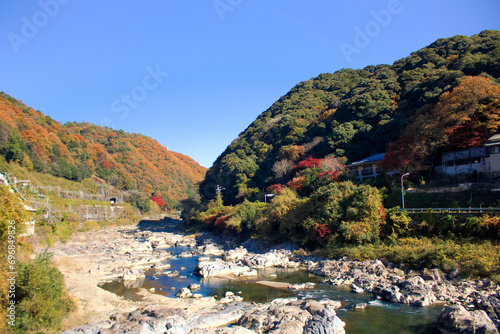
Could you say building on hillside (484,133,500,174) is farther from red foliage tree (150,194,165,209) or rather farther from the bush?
red foliage tree (150,194,165,209)

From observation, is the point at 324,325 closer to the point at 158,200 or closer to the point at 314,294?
the point at 314,294

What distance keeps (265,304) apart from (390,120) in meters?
34.4

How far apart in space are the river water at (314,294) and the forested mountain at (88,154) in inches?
1653

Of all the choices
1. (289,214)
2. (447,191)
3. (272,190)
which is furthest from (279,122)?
(447,191)

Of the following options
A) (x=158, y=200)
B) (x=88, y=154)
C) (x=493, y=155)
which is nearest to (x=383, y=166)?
(x=493, y=155)

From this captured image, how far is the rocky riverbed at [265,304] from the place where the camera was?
1300cm

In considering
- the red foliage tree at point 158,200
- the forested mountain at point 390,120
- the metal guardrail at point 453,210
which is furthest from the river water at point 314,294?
the red foliage tree at point 158,200

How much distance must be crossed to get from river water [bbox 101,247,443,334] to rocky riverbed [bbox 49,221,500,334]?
612 mm

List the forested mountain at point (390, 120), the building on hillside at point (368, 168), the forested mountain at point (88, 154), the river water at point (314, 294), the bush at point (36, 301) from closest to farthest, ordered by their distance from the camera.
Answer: the bush at point (36, 301)
the river water at point (314, 294)
the forested mountain at point (390, 120)
the building on hillside at point (368, 168)
the forested mountain at point (88, 154)

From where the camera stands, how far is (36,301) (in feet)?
37.0

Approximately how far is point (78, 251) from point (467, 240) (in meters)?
34.6

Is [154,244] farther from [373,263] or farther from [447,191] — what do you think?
[447,191]

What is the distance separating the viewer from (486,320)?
1220cm

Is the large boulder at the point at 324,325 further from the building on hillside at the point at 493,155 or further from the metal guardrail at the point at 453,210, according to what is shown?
the building on hillside at the point at 493,155
